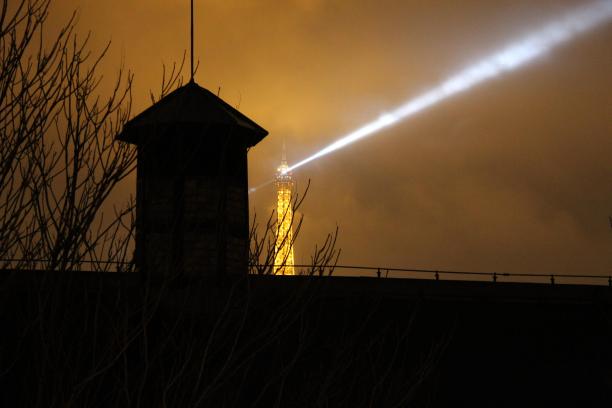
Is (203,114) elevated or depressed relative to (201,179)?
elevated

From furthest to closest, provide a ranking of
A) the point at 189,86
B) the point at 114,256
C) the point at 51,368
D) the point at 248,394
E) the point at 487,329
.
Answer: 1. the point at 487,329
2. the point at 189,86
3. the point at 248,394
4. the point at 114,256
5. the point at 51,368

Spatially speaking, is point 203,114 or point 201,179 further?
point 201,179

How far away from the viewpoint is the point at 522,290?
27.2m

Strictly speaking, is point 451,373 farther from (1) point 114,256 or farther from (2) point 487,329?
(1) point 114,256

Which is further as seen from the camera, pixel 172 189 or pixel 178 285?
pixel 172 189

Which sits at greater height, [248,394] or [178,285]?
[178,285]

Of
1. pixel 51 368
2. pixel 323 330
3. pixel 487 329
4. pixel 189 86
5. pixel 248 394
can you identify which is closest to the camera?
pixel 51 368

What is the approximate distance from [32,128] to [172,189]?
14.5 meters

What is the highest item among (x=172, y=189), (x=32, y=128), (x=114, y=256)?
(x=172, y=189)

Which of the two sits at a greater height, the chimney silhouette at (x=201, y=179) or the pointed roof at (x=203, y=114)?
the pointed roof at (x=203, y=114)

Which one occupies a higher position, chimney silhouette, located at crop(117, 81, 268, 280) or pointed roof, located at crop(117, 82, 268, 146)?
pointed roof, located at crop(117, 82, 268, 146)

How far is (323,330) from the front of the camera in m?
25.0

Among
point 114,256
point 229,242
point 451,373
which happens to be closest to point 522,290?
point 451,373

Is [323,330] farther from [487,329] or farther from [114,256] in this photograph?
[114,256]
